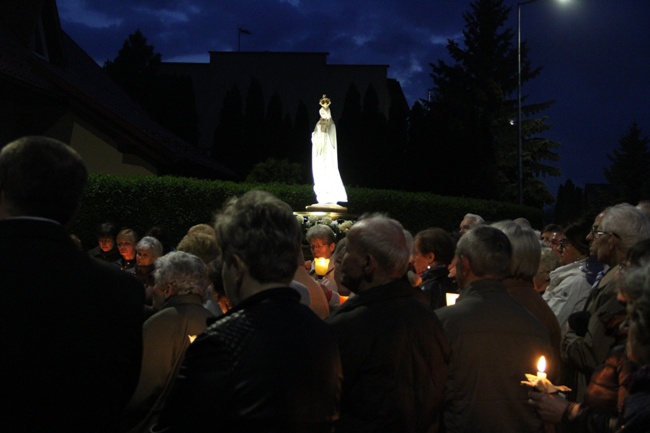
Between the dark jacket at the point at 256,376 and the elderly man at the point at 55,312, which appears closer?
the dark jacket at the point at 256,376

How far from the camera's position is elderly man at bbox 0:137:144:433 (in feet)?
7.26

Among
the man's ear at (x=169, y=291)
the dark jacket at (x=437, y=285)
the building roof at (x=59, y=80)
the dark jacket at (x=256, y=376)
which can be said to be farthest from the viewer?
the building roof at (x=59, y=80)

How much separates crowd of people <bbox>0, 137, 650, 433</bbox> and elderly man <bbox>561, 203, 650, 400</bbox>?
0.04ft

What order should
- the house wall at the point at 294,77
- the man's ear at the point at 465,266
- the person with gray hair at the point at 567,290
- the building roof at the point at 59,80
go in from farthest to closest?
the house wall at the point at 294,77 < the building roof at the point at 59,80 < the person with gray hair at the point at 567,290 < the man's ear at the point at 465,266

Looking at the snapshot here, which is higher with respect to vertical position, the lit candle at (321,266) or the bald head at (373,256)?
the bald head at (373,256)

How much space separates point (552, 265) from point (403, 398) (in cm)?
381

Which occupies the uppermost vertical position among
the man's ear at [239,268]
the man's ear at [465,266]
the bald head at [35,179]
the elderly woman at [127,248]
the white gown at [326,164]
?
the white gown at [326,164]

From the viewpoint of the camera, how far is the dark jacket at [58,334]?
221 cm

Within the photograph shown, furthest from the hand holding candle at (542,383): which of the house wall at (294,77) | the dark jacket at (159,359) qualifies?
the house wall at (294,77)

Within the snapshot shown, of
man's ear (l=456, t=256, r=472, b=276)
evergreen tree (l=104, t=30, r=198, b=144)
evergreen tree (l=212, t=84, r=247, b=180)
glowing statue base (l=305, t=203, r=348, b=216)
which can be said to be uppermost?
evergreen tree (l=104, t=30, r=198, b=144)

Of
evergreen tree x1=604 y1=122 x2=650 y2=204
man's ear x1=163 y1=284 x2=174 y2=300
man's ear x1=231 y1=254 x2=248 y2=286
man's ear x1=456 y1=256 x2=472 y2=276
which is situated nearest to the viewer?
man's ear x1=231 y1=254 x2=248 y2=286

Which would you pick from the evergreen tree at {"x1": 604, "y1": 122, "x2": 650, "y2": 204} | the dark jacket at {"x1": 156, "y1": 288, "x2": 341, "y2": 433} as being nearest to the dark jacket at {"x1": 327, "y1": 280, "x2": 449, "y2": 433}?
the dark jacket at {"x1": 156, "y1": 288, "x2": 341, "y2": 433}

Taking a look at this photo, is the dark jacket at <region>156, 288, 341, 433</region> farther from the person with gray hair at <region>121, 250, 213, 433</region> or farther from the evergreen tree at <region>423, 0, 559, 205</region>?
the evergreen tree at <region>423, 0, 559, 205</region>

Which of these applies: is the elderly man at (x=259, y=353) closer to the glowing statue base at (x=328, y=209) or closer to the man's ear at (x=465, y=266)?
the man's ear at (x=465, y=266)
